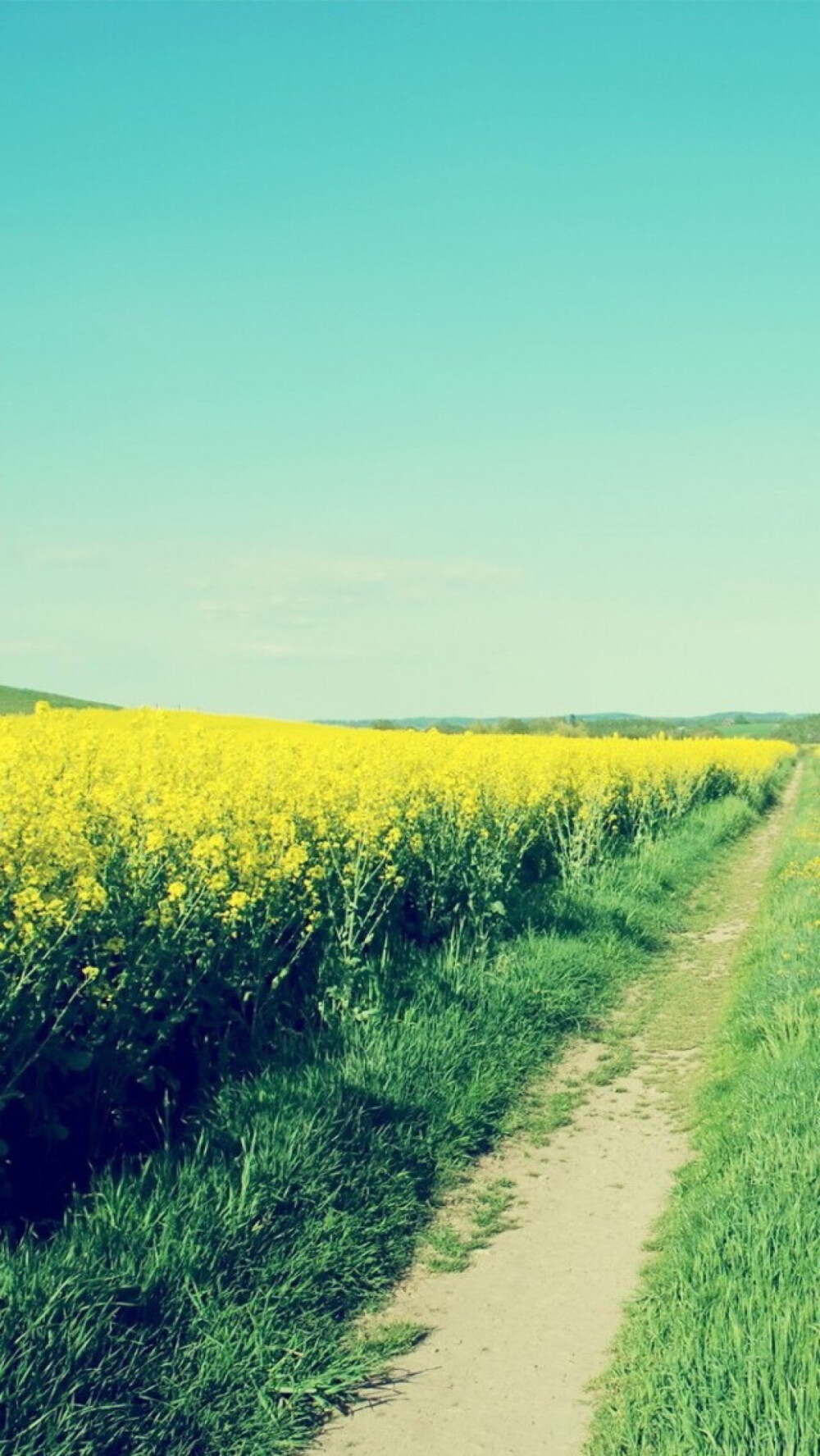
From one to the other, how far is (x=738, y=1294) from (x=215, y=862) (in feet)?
11.5

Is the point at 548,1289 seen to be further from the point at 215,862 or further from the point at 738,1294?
the point at 215,862

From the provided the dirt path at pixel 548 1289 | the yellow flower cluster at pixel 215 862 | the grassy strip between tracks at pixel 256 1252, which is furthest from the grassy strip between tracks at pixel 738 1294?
the yellow flower cluster at pixel 215 862

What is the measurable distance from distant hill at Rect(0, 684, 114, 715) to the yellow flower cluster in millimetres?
36303

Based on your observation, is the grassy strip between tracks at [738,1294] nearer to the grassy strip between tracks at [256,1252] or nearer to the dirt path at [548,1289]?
the dirt path at [548,1289]

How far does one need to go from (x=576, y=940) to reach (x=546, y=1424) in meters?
6.61

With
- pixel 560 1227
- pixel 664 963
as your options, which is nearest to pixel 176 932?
pixel 560 1227

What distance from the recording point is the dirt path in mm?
3969

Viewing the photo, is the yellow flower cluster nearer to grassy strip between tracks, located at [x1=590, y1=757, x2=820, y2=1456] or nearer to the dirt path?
the dirt path

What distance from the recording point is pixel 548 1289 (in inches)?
194

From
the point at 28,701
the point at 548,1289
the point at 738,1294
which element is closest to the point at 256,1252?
the point at 548,1289

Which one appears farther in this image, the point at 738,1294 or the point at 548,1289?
the point at 548,1289

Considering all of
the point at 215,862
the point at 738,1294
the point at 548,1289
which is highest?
the point at 215,862

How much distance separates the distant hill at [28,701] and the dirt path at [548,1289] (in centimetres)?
4088

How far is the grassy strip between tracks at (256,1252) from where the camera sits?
Result: 3785mm
